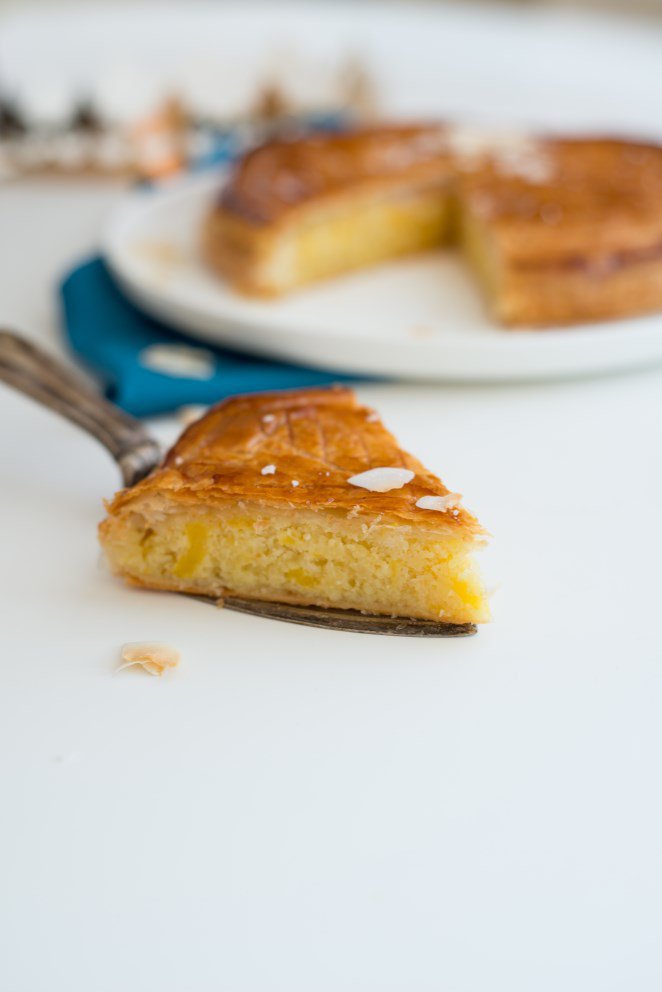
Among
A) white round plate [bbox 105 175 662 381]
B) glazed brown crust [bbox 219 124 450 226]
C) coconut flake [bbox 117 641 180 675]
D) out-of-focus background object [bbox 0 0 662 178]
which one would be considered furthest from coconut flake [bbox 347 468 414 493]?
out-of-focus background object [bbox 0 0 662 178]

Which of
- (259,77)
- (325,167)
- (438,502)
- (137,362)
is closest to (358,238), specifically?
(325,167)

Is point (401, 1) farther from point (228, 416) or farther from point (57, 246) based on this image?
point (228, 416)

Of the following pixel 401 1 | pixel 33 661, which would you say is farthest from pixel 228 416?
pixel 401 1

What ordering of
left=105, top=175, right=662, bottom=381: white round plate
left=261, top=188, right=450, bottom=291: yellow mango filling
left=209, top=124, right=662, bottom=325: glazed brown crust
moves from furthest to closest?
left=261, top=188, right=450, bottom=291: yellow mango filling < left=209, top=124, right=662, bottom=325: glazed brown crust < left=105, top=175, right=662, bottom=381: white round plate

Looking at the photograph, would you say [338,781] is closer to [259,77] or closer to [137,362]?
[137,362]

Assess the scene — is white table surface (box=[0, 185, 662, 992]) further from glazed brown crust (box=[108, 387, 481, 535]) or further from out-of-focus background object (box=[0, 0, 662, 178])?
out-of-focus background object (box=[0, 0, 662, 178])
